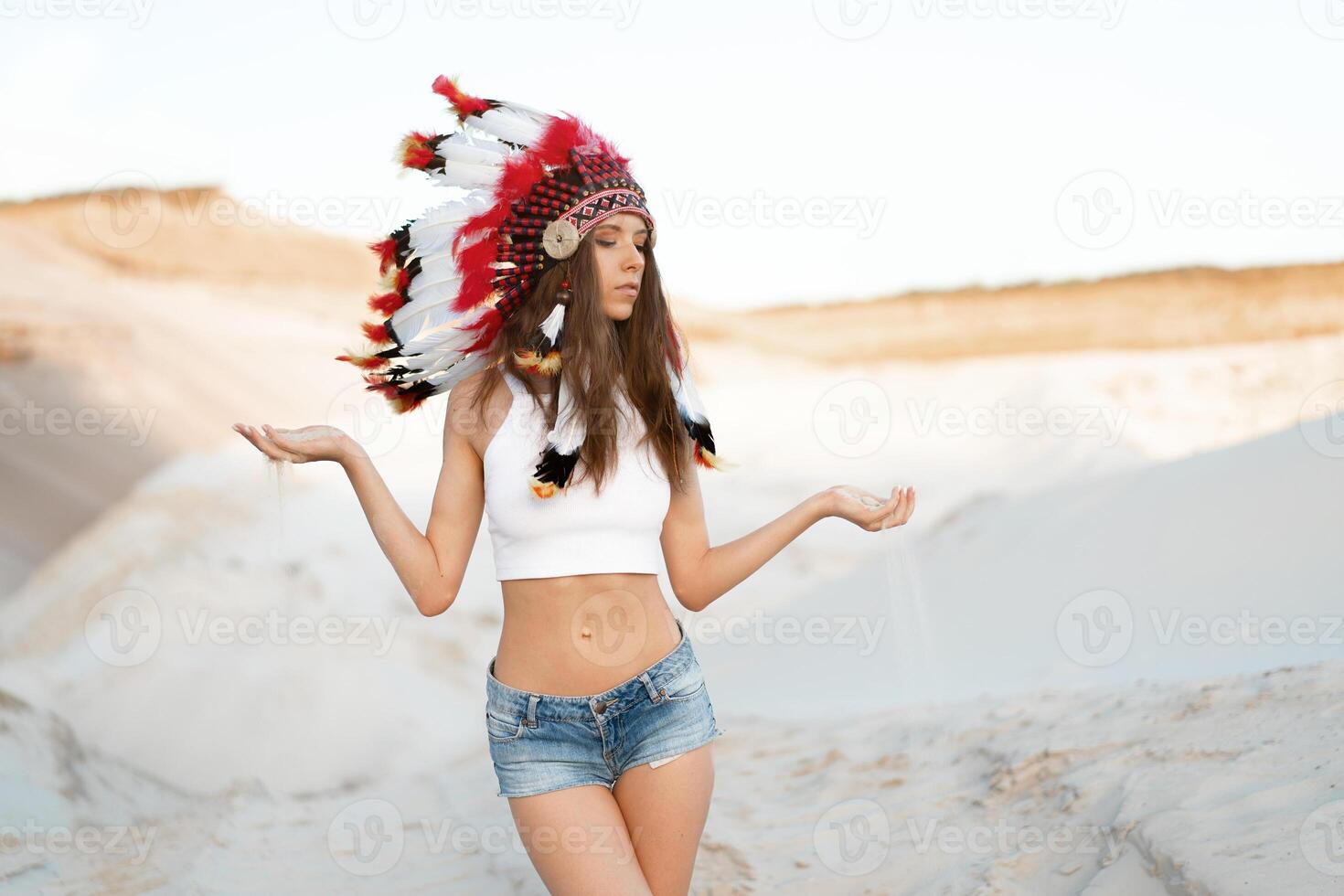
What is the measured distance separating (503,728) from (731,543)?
0.59m

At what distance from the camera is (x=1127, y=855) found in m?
3.52

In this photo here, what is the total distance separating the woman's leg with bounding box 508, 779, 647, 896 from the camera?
2180 mm

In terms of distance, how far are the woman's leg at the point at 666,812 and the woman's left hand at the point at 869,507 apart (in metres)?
0.55

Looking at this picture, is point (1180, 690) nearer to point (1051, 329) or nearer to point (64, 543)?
point (64, 543)

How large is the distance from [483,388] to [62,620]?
6.49m

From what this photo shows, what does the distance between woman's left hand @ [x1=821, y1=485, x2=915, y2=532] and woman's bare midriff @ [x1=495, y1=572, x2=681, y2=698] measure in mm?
426

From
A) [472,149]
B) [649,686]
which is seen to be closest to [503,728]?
[649,686]

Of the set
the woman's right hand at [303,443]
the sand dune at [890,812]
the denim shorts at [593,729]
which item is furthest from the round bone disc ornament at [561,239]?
the sand dune at [890,812]

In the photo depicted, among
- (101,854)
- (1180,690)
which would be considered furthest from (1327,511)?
(101,854)

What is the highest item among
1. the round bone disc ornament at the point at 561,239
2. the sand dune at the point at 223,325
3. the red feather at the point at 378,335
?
the sand dune at the point at 223,325

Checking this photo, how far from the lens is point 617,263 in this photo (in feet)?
8.25

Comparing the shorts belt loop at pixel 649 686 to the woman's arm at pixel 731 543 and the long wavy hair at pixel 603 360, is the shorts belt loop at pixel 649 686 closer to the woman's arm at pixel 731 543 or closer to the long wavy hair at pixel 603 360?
the woman's arm at pixel 731 543

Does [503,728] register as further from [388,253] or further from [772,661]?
[772,661]

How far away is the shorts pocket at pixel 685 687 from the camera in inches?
90.6
